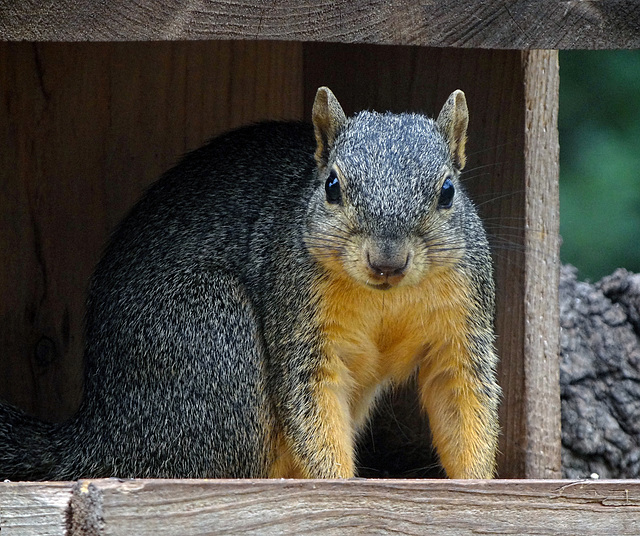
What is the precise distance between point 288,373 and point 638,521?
111cm

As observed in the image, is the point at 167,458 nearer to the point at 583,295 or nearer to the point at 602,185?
the point at 583,295

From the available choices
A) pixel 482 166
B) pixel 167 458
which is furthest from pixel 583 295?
pixel 167 458

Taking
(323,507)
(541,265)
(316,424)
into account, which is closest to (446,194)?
(541,265)

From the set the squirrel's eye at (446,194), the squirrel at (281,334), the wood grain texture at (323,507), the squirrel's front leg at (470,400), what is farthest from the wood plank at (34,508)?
the squirrel's front leg at (470,400)

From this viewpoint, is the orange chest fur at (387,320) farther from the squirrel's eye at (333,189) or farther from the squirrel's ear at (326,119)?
the squirrel's ear at (326,119)

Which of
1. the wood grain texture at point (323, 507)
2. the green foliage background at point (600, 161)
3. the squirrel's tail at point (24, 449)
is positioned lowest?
the wood grain texture at point (323, 507)

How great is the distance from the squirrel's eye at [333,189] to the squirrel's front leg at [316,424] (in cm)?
47

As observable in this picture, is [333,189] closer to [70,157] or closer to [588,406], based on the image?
[70,157]

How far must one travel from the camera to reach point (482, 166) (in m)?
3.52

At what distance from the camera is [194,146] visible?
160 inches

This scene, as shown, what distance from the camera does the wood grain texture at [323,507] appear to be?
214 centimetres

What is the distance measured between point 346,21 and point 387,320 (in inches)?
34.6

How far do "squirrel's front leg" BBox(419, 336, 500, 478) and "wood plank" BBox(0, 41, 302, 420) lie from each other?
1318mm

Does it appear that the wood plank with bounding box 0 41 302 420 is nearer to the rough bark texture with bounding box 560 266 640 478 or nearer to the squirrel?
the squirrel
